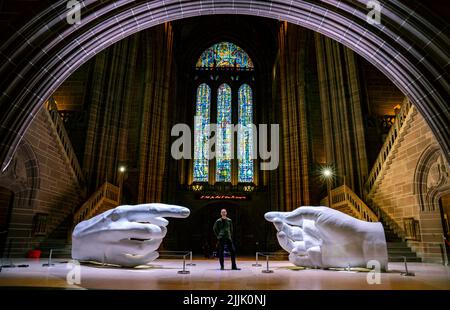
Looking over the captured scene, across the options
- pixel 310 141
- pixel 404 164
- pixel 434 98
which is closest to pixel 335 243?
pixel 434 98

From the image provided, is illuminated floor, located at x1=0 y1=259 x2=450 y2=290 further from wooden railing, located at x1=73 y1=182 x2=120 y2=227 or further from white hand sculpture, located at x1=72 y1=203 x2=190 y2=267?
wooden railing, located at x1=73 y1=182 x2=120 y2=227

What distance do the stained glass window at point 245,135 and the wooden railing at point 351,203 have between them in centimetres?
923

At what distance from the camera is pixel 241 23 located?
22344 millimetres

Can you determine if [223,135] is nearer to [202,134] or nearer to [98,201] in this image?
[202,134]

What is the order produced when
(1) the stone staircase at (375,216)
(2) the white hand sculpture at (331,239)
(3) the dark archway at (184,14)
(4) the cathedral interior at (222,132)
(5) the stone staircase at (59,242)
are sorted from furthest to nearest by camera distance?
(1) the stone staircase at (375,216), (5) the stone staircase at (59,242), (2) the white hand sculpture at (331,239), (4) the cathedral interior at (222,132), (3) the dark archway at (184,14)

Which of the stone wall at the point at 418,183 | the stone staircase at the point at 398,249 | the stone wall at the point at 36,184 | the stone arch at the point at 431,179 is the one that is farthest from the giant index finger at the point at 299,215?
the stone wall at the point at 36,184

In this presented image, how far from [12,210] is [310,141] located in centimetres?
1438

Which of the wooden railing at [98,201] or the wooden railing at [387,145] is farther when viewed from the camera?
the wooden railing at [98,201]

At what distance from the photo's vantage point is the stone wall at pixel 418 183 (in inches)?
311

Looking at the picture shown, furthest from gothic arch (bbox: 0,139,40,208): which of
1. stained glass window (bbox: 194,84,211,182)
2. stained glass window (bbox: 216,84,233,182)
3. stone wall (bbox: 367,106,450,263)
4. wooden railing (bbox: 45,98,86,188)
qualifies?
A: stained glass window (bbox: 216,84,233,182)

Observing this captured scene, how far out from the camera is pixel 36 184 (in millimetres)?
8531

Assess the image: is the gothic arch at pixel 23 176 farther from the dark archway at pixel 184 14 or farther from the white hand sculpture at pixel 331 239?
the white hand sculpture at pixel 331 239

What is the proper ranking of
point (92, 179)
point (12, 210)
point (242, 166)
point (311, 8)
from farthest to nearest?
point (242, 166)
point (92, 179)
point (12, 210)
point (311, 8)

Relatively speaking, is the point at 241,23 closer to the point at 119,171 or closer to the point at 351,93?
the point at 351,93
